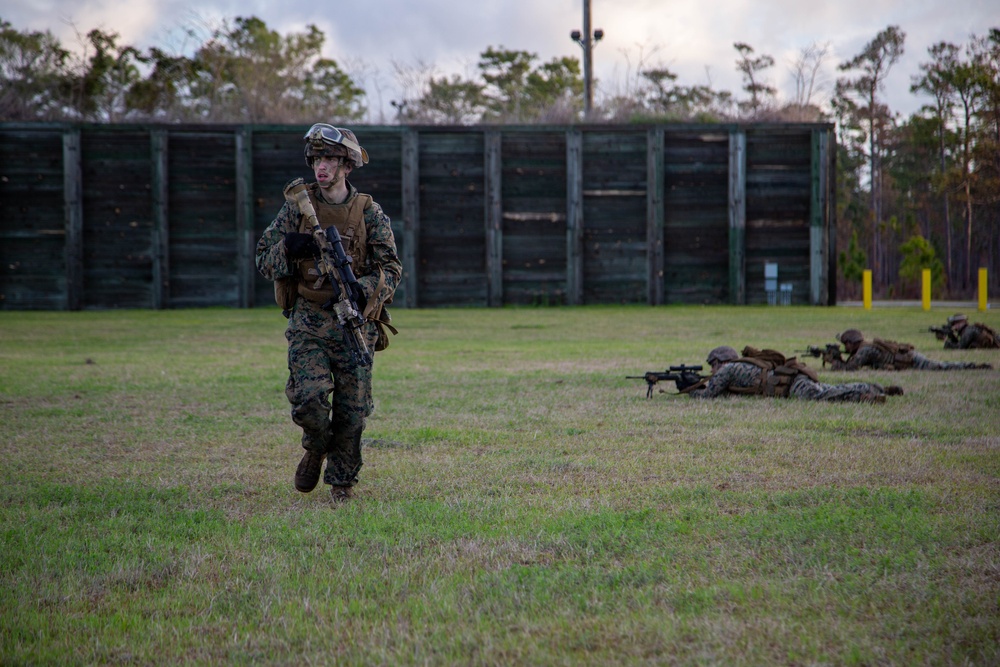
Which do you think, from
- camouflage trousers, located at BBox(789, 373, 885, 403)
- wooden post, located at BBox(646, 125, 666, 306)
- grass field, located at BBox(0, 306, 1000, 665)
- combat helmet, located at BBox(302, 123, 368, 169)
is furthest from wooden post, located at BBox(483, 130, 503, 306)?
combat helmet, located at BBox(302, 123, 368, 169)

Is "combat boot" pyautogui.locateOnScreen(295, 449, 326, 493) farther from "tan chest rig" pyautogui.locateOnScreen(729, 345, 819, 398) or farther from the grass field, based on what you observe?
"tan chest rig" pyautogui.locateOnScreen(729, 345, 819, 398)

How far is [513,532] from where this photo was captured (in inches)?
192

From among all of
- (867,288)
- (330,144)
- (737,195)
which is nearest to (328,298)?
(330,144)

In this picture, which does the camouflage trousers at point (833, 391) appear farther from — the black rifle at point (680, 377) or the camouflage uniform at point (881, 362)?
the camouflage uniform at point (881, 362)

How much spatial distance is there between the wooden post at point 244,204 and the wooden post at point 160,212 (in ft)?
6.62

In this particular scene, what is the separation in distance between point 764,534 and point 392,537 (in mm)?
1753

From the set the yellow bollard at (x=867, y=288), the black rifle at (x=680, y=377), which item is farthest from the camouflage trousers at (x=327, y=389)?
the yellow bollard at (x=867, y=288)

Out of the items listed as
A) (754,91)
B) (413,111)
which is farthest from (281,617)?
(754,91)

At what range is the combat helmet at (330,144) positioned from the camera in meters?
5.70

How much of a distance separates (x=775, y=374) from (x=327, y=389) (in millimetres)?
5489

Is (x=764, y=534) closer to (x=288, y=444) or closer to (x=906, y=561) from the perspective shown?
(x=906, y=561)

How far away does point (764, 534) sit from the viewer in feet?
15.7

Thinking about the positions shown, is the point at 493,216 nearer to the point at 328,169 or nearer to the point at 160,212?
the point at 160,212

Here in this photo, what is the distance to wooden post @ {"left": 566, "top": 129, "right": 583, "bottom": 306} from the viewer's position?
29328 millimetres
